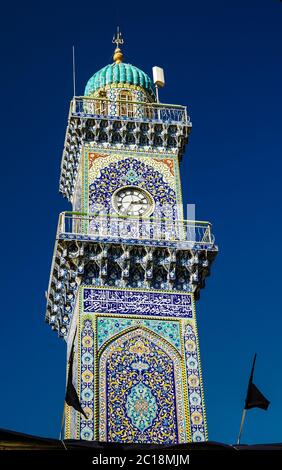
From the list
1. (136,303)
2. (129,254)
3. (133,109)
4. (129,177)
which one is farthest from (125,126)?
(136,303)

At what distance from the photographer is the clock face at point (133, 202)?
70.3 feet

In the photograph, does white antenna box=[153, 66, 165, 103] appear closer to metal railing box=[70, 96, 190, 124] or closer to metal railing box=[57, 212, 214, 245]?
metal railing box=[70, 96, 190, 124]

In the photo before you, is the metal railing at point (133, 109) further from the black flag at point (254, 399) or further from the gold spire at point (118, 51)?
the black flag at point (254, 399)

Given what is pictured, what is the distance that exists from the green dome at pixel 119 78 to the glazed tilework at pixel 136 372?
709 centimetres

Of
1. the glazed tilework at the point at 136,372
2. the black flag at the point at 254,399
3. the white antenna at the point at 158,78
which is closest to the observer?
the black flag at the point at 254,399

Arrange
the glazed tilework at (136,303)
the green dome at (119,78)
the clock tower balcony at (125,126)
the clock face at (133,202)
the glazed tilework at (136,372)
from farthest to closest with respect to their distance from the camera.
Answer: the green dome at (119,78)
the clock tower balcony at (125,126)
the clock face at (133,202)
the glazed tilework at (136,303)
the glazed tilework at (136,372)

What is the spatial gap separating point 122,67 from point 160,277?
7361 millimetres

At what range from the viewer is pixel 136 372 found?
1875 centimetres

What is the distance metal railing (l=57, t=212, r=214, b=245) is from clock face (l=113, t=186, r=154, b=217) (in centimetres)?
51

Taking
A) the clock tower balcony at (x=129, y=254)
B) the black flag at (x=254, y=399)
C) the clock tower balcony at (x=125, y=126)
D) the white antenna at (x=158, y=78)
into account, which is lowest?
the black flag at (x=254, y=399)

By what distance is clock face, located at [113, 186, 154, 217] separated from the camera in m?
21.4

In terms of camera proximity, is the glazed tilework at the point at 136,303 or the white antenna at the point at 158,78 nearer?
the glazed tilework at the point at 136,303

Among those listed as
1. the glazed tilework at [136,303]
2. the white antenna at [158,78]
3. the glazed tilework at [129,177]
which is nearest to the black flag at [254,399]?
the glazed tilework at [136,303]
